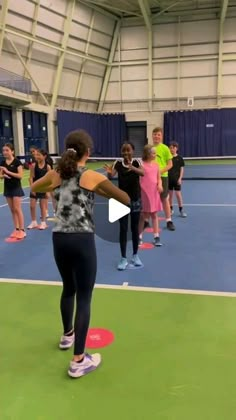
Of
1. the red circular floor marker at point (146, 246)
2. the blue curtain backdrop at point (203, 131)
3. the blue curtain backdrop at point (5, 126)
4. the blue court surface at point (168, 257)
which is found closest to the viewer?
the blue court surface at point (168, 257)

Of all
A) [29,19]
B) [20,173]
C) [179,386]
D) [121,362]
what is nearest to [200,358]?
[179,386]

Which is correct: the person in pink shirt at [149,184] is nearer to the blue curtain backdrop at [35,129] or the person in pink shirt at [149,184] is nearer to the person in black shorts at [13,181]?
the person in black shorts at [13,181]

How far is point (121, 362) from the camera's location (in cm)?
297

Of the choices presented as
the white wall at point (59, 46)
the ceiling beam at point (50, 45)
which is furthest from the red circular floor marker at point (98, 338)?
the white wall at point (59, 46)

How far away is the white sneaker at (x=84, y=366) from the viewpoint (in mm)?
2773

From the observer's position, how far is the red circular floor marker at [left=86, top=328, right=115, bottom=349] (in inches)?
127

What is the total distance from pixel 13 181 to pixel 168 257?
296 centimetres

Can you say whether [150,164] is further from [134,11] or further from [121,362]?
[134,11]

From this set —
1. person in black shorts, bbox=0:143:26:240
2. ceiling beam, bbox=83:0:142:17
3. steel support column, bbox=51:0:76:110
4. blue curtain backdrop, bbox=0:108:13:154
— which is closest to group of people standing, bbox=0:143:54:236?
person in black shorts, bbox=0:143:26:240

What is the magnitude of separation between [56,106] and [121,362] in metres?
23.3

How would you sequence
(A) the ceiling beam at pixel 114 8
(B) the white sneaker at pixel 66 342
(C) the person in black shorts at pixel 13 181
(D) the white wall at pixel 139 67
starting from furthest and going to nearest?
(D) the white wall at pixel 139 67 < (A) the ceiling beam at pixel 114 8 < (C) the person in black shorts at pixel 13 181 < (B) the white sneaker at pixel 66 342

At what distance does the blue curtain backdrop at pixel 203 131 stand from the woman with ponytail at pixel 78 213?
994 inches

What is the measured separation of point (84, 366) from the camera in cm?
281

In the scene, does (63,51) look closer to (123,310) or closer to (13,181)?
(13,181)
